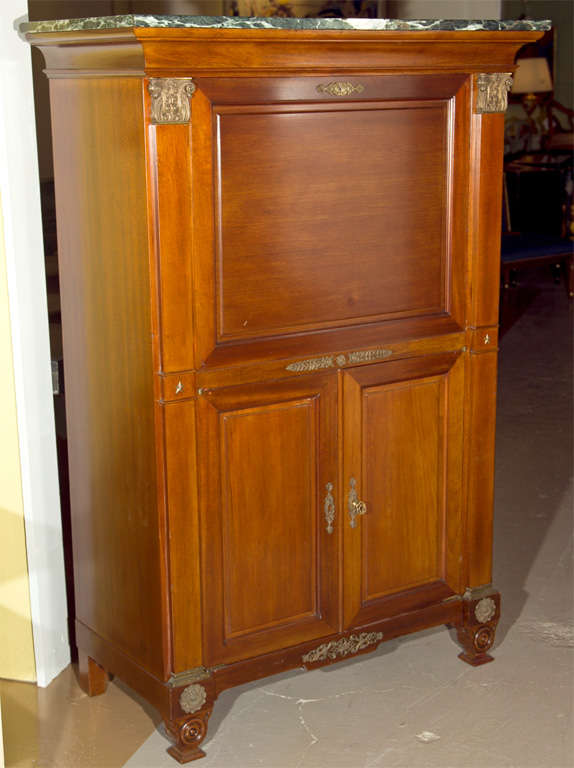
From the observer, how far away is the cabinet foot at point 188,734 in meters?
2.60

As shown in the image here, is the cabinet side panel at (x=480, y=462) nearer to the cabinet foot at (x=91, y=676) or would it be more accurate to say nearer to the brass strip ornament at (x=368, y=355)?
the brass strip ornament at (x=368, y=355)

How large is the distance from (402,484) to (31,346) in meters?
1.01

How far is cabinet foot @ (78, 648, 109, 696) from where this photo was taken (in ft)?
9.55

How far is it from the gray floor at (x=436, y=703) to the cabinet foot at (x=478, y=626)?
4 centimetres

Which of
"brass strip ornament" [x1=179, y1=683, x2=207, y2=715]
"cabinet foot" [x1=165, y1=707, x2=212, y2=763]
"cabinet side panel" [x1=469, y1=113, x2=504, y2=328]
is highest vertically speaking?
"cabinet side panel" [x1=469, y1=113, x2=504, y2=328]

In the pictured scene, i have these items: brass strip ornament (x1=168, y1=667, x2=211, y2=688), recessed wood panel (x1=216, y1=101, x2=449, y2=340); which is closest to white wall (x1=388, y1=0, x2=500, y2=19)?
recessed wood panel (x1=216, y1=101, x2=449, y2=340)

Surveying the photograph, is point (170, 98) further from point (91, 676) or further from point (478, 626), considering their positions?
point (478, 626)

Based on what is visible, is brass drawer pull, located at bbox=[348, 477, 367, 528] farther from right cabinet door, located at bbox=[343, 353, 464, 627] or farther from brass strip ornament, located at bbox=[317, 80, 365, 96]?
brass strip ornament, located at bbox=[317, 80, 365, 96]

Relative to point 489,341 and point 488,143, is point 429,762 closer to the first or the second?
point 489,341

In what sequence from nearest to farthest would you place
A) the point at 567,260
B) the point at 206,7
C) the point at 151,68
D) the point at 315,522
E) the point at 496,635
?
the point at 151,68 < the point at 315,522 < the point at 496,635 < the point at 206,7 < the point at 567,260

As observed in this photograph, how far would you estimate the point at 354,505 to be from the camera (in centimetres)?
279

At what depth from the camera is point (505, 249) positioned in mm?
7469

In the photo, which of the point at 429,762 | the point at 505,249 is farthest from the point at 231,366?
the point at 505,249

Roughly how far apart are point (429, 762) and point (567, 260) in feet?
19.3
